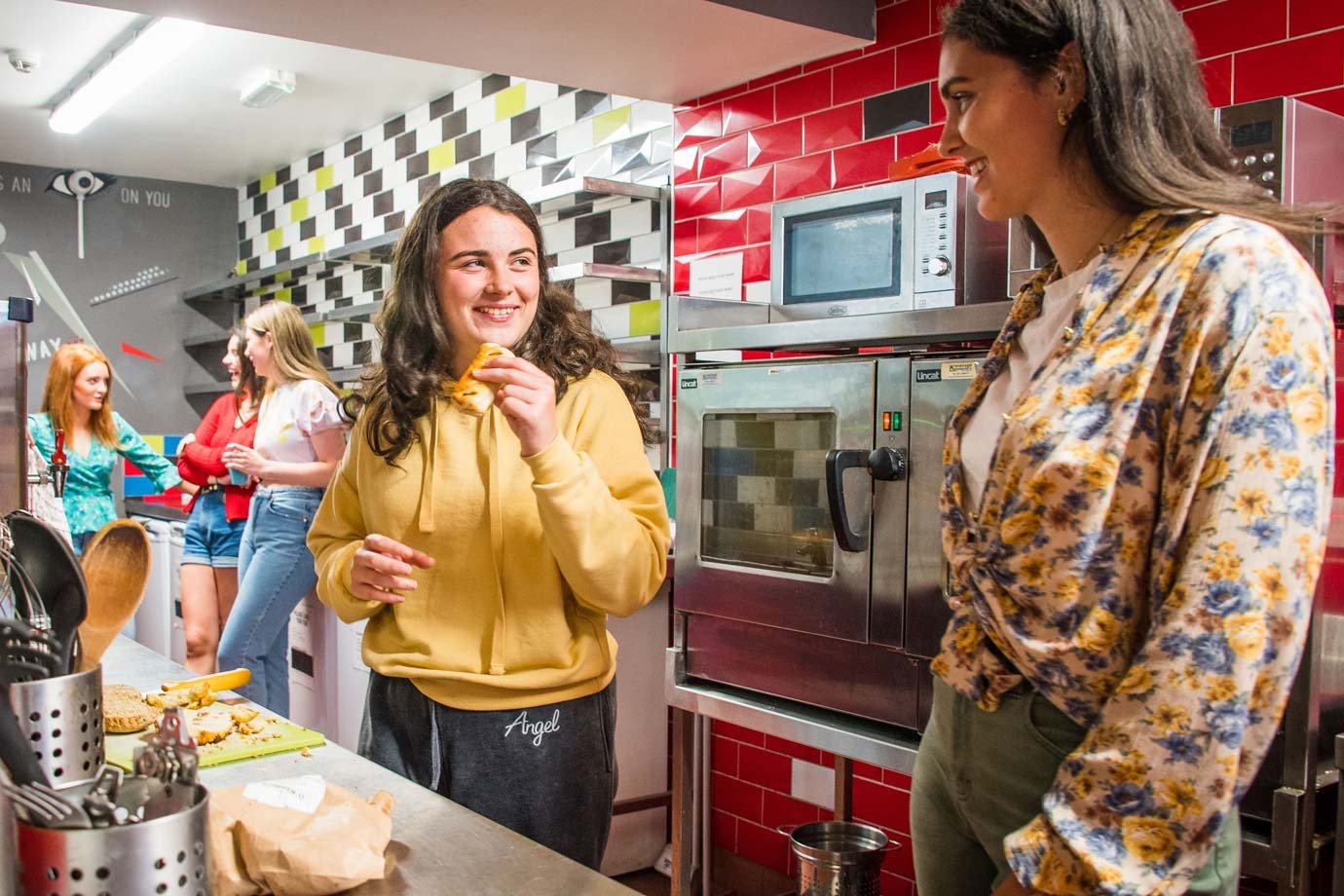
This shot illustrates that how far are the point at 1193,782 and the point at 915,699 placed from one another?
1485mm

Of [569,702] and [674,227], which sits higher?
[674,227]

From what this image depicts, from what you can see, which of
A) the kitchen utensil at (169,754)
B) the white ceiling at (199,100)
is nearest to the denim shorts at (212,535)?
the white ceiling at (199,100)

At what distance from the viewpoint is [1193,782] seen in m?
0.91

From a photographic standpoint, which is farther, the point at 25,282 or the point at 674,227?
the point at 25,282

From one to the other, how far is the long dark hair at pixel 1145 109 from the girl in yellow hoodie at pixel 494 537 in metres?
0.73

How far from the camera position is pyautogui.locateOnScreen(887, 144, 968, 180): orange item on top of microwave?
252 centimetres

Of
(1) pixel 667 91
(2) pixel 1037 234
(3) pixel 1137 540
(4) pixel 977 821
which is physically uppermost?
(1) pixel 667 91

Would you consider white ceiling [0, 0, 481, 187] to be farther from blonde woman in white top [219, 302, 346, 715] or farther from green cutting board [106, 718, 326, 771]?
green cutting board [106, 718, 326, 771]

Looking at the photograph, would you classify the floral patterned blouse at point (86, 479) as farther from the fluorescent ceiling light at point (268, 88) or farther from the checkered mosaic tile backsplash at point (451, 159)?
the checkered mosaic tile backsplash at point (451, 159)

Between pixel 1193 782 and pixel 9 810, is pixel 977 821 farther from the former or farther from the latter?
pixel 9 810

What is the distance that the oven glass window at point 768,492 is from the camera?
2535mm

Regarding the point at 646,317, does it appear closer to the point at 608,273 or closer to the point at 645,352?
the point at 645,352

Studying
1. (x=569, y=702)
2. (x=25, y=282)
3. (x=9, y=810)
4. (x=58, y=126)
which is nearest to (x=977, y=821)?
(x=569, y=702)

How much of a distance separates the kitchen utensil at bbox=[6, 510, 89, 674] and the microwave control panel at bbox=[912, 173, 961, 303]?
6.10 ft
